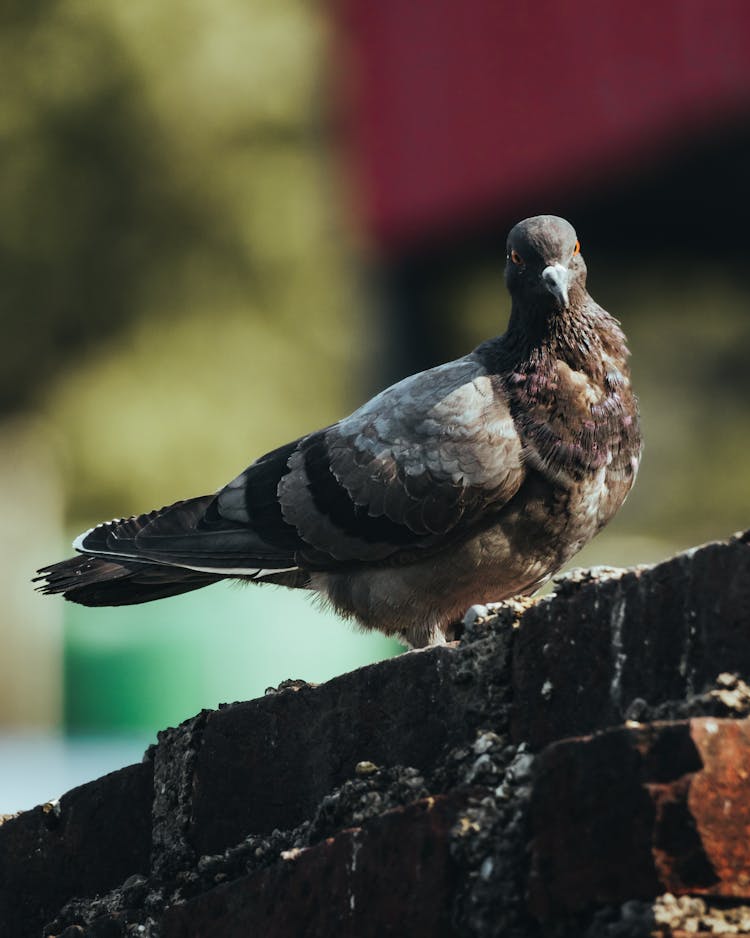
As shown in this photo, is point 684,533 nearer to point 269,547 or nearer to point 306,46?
point 306,46

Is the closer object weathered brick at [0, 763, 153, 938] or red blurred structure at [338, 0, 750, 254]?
weathered brick at [0, 763, 153, 938]

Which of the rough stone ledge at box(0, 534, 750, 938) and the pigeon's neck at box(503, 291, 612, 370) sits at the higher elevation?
the pigeon's neck at box(503, 291, 612, 370)

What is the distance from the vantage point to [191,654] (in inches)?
441

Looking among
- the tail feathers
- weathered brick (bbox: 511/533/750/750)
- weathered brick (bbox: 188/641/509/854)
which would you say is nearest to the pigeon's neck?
the tail feathers

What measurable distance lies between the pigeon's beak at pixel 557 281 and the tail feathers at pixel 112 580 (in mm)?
1371

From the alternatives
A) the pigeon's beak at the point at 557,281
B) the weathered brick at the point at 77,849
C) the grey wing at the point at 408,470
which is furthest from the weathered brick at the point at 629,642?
the pigeon's beak at the point at 557,281

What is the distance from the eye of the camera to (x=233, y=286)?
86.8 feet

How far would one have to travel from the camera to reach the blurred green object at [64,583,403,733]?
1102 centimetres

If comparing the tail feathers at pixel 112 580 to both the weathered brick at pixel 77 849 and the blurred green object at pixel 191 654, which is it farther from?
the blurred green object at pixel 191 654

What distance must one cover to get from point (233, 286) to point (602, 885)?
24.3 m

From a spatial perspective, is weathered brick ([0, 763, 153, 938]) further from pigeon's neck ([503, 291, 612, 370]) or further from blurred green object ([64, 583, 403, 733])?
blurred green object ([64, 583, 403, 733])

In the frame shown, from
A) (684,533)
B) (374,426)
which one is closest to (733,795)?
(374,426)

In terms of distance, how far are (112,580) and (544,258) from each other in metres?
1.59

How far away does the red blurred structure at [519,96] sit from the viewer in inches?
618
